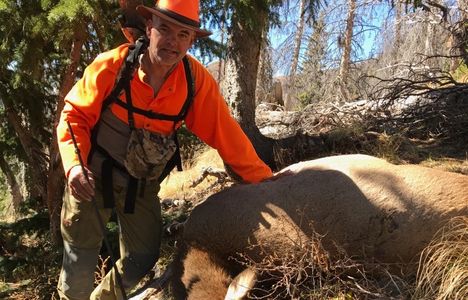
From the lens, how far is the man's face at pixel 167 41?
3.41 metres

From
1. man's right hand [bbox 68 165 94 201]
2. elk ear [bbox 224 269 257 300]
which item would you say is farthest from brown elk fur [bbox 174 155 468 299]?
man's right hand [bbox 68 165 94 201]

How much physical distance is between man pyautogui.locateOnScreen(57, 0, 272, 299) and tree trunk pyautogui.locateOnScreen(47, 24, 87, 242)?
1955mm

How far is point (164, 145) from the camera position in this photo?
148 inches

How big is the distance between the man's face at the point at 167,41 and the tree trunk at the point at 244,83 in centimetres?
321

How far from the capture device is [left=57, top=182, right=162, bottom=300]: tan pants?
3793 mm

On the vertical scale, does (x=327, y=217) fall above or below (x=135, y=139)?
below

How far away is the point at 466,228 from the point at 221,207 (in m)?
1.83

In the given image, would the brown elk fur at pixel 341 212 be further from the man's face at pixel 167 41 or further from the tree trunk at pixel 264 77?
the tree trunk at pixel 264 77

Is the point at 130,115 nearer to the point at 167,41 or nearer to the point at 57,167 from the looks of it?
the point at 167,41

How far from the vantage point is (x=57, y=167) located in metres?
5.73

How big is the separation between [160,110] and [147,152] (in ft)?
1.05

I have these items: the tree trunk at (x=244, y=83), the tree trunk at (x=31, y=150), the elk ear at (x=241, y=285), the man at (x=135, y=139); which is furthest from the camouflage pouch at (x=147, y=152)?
the tree trunk at (x=244, y=83)

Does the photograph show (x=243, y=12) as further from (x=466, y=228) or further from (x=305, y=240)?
(x=466, y=228)

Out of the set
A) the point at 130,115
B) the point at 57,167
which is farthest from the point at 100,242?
the point at 57,167
